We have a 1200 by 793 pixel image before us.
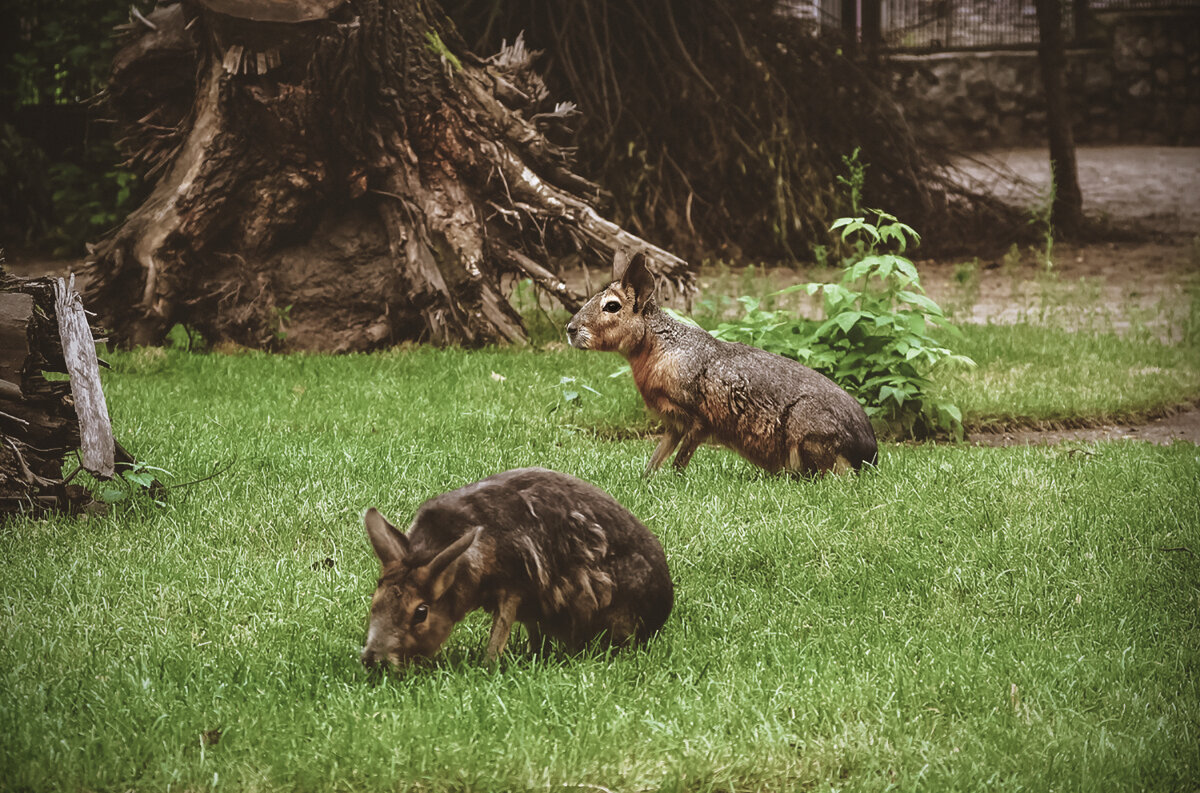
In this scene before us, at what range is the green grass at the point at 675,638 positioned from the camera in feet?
10.7

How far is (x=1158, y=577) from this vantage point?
15.4ft

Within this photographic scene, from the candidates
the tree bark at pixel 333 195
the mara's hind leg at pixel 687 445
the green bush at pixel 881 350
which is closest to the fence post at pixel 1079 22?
the tree bark at pixel 333 195

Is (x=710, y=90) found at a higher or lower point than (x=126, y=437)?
higher

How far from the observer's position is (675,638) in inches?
161

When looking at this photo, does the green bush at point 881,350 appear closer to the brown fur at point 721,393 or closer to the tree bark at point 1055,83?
the brown fur at point 721,393

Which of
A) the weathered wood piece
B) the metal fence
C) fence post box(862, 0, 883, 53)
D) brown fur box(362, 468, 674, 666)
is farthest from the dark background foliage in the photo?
the metal fence

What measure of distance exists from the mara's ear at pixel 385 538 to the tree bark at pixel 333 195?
6.12 m

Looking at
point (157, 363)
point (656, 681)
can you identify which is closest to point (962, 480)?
point (656, 681)

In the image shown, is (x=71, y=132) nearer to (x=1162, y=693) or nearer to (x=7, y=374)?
(x=7, y=374)

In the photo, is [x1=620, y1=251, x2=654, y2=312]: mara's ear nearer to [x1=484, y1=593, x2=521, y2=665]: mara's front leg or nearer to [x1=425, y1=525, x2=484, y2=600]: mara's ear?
[x1=484, y1=593, x2=521, y2=665]: mara's front leg

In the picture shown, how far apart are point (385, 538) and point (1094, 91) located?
79.8 ft

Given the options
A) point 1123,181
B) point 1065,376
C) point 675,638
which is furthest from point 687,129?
point 675,638

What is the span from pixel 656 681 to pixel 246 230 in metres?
6.88

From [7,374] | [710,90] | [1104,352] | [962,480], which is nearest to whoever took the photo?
[7,374]
